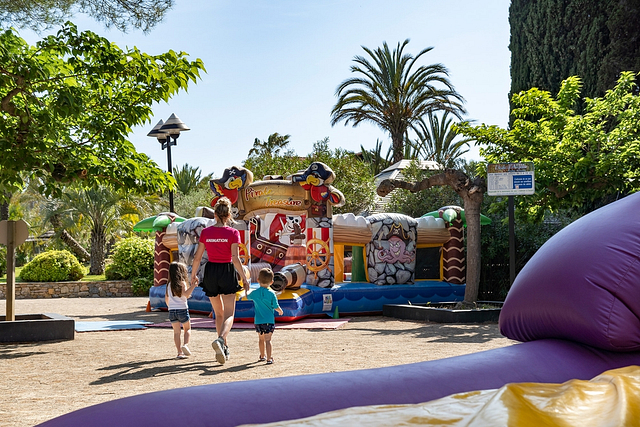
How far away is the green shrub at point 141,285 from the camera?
20.4 m

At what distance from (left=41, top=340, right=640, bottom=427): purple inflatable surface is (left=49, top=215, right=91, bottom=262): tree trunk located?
27.7m

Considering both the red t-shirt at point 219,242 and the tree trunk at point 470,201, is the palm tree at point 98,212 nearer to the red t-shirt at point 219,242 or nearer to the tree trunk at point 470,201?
the tree trunk at point 470,201

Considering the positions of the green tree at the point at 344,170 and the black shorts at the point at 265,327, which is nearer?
the black shorts at the point at 265,327

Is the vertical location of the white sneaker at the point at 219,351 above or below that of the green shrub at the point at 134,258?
below

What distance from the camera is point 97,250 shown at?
84.3 ft

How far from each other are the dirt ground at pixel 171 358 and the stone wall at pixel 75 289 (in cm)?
1160

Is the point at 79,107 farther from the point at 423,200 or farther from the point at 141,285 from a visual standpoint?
the point at 141,285

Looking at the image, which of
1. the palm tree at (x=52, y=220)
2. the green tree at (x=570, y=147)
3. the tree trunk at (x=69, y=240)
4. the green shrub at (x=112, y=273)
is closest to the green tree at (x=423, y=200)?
the green tree at (x=570, y=147)

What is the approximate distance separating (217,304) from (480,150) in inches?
235

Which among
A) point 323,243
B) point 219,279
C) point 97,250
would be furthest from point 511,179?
point 97,250

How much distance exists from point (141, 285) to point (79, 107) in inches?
590

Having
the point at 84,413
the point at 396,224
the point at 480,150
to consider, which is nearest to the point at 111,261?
the point at 396,224

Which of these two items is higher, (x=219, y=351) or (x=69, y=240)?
(x=69, y=240)

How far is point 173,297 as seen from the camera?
6945 mm
